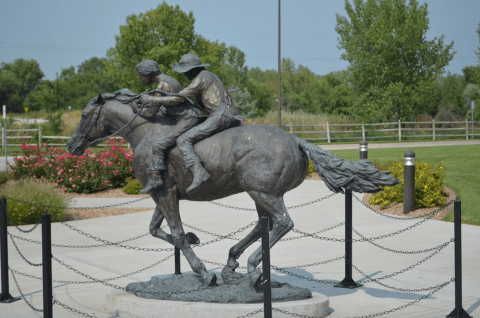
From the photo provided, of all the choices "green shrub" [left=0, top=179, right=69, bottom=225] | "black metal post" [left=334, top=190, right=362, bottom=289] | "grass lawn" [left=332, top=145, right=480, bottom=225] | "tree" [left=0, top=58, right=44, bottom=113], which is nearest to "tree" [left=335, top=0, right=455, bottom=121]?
"grass lawn" [left=332, top=145, right=480, bottom=225]

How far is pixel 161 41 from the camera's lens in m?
39.6

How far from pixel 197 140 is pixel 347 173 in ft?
5.37

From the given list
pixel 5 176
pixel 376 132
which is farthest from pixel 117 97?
pixel 376 132

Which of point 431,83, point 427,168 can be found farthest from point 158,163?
point 431,83

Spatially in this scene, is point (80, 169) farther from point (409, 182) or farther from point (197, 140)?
point (197, 140)

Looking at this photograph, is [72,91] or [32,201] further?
[72,91]

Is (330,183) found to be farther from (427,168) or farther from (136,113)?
(427,168)

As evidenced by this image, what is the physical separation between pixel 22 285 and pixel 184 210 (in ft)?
21.7

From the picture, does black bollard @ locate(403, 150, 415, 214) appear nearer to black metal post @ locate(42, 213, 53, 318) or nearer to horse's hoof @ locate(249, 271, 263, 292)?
horse's hoof @ locate(249, 271, 263, 292)

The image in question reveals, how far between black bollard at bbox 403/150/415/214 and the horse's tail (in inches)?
→ 269

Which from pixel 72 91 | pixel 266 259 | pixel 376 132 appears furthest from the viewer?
pixel 72 91

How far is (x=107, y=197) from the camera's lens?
1691 centimetres

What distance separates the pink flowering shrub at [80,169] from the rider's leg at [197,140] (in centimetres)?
1227

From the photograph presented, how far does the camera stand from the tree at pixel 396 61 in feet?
140
